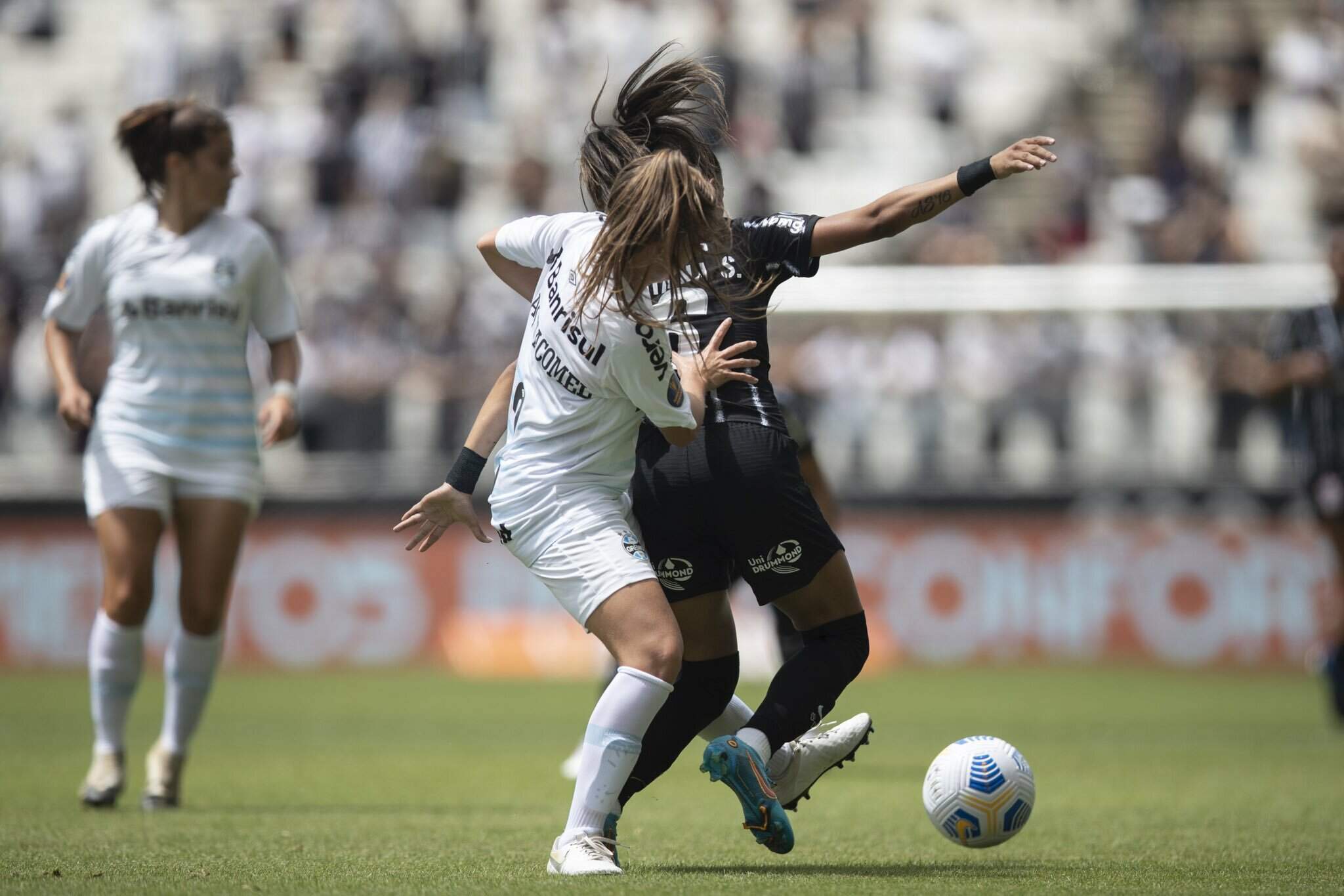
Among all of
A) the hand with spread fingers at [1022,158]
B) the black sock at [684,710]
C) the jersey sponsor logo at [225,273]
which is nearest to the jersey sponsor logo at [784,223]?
the hand with spread fingers at [1022,158]

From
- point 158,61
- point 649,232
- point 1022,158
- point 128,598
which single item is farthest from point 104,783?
point 158,61

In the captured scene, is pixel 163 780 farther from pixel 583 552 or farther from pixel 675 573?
pixel 583 552

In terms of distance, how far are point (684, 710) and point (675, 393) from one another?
1144 millimetres

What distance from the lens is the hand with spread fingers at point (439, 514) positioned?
4.90 metres

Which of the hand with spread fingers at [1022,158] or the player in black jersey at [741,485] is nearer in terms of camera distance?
the hand with spread fingers at [1022,158]

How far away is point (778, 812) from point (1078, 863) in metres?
1.01

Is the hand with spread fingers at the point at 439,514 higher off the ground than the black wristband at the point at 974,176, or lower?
lower

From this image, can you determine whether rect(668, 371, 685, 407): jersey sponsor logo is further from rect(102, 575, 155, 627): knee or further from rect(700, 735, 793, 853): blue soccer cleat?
rect(102, 575, 155, 627): knee

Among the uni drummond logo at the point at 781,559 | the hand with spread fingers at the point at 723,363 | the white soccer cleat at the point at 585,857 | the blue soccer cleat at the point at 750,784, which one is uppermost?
the hand with spread fingers at the point at 723,363

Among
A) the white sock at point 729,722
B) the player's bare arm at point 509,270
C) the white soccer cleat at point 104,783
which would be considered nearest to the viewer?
the player's bare arm at point 509,270

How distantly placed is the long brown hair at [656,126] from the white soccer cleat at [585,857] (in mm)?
1708

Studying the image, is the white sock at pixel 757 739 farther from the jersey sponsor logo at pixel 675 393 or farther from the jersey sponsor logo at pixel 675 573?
the jersey sponsor logo at pixel 675 393

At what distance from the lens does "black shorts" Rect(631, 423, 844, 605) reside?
199 inches

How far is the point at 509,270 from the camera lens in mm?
5227
